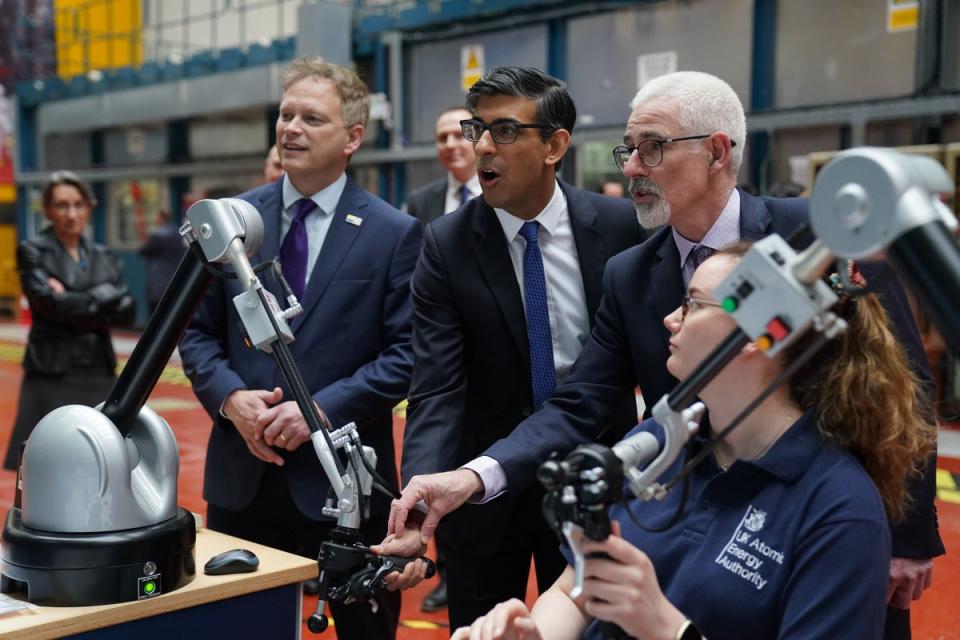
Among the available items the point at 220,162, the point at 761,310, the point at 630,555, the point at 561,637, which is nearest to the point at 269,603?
the point at 561,637

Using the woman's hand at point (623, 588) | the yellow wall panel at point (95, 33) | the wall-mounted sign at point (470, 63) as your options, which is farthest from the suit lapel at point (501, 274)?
the yellow wall panel at point (95, 33)

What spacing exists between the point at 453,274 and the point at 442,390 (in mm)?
292

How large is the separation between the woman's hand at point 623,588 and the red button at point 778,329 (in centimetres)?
37

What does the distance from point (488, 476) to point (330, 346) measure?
0.88m

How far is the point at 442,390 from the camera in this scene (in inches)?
101

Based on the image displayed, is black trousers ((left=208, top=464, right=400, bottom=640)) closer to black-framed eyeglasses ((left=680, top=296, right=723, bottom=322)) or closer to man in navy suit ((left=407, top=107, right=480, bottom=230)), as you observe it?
black-framed eyeglasses ((left=680, top=296, right=723, bottom=322))

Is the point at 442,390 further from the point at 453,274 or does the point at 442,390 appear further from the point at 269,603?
the point at 269,603

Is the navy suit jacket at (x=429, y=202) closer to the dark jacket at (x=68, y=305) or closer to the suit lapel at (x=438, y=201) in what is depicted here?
the suit lapel at (x=438, y=201)

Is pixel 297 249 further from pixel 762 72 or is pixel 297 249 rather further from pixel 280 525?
pixel 762 72

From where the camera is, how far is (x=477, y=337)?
263 cm

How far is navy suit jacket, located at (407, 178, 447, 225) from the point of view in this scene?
506 centimetres

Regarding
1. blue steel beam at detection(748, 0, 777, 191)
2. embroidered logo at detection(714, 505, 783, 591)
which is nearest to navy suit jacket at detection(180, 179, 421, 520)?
embroidered logo at detection(714, 505, 783, 591)

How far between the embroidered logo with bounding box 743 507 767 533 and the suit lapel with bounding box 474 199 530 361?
100 cm

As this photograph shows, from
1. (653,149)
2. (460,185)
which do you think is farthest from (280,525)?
(460,185)
